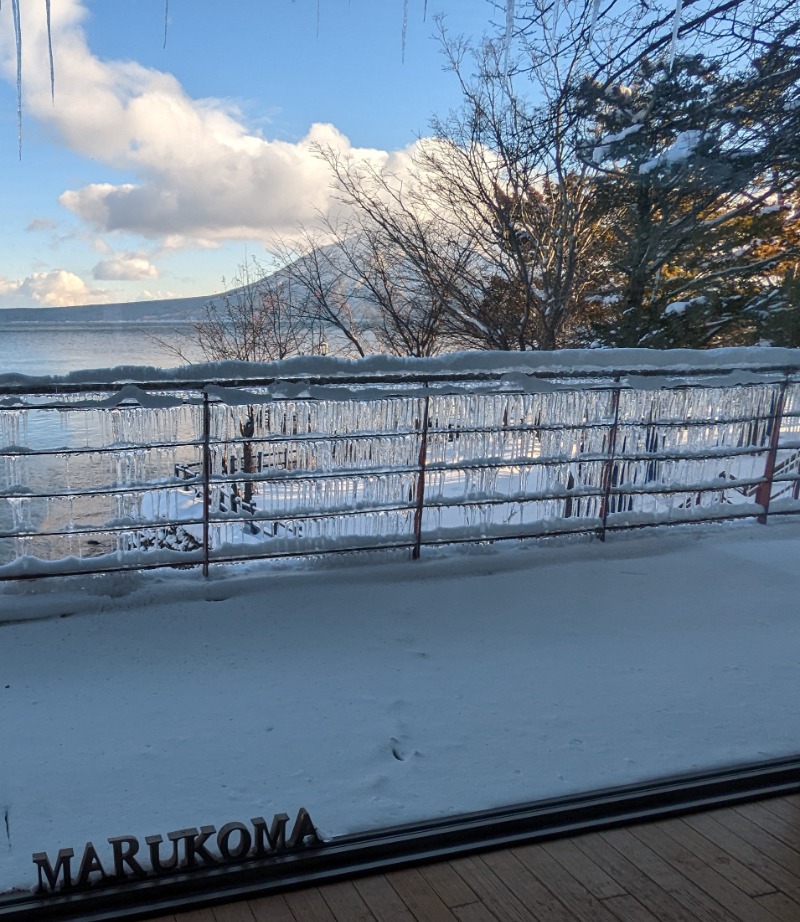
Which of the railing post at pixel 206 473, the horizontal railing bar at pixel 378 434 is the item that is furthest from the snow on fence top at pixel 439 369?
the horizontal railing bar at pixel 378 434

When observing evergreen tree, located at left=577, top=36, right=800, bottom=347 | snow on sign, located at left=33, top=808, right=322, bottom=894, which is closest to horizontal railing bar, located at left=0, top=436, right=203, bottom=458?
snow on sign, located at left=33, top=808, right=322, bottom=894

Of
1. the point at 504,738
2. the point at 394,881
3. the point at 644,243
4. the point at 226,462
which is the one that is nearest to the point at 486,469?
the point at 226,462

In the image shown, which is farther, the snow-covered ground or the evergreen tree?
the evergreen tree

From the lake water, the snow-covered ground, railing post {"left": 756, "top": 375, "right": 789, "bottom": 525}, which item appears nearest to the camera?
the snow-covered ground

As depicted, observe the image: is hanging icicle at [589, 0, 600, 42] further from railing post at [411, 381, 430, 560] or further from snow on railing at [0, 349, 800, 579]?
railing post at [411, 381, 430, 560]

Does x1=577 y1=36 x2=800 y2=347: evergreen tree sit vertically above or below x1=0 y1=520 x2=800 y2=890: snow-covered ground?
above

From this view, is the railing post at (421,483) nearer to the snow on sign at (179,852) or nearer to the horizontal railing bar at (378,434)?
the horizontal railing bar at (378,434)

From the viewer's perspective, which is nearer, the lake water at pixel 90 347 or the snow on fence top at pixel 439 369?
the snow on fence top at pixel 439 369

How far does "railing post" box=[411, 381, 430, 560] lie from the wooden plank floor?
6.20 ft

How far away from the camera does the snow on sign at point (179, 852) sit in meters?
1.54

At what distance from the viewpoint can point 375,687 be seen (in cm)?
251

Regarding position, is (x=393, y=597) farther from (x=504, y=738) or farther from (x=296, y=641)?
(x=504, y=738)

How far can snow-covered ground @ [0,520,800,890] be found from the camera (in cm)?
192

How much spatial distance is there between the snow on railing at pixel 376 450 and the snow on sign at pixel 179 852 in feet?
5.17
